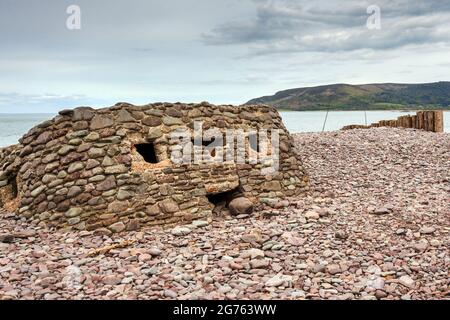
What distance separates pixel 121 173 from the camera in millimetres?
8586

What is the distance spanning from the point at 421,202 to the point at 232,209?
14.1ft

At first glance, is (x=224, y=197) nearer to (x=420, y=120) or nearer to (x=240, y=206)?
(x=240, y=206)

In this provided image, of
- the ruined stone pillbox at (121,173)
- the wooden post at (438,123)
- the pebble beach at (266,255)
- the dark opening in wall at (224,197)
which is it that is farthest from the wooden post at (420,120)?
the dark opening in wall at (224,197)

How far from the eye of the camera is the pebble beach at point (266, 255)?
5.85m

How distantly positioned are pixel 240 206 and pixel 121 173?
8.87 feet

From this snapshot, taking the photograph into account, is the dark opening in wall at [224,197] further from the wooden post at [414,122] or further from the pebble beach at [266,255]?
the wooden post at [414,122]

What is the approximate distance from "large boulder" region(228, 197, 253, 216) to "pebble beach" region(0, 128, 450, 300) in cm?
20

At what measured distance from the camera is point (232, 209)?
9.23 m

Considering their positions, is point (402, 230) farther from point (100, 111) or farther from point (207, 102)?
point (100, 111)

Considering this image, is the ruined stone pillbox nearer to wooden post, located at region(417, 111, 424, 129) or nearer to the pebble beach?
the pebble beach

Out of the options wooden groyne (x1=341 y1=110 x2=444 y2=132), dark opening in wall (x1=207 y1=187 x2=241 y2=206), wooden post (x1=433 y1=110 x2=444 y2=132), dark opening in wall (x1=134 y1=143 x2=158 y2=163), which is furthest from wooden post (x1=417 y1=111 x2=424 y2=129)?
dark opening in wall (x1=134 y1=143 x2=158 y2=163)

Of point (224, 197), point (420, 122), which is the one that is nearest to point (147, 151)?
point (224, 197)
